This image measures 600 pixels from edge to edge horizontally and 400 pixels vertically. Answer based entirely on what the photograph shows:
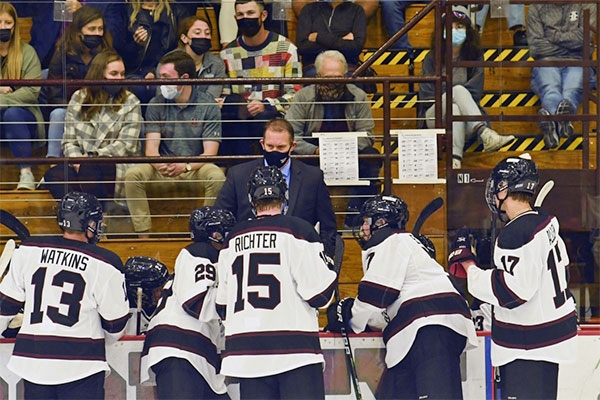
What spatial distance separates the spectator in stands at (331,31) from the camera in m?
6.53

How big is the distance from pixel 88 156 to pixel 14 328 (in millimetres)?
1033

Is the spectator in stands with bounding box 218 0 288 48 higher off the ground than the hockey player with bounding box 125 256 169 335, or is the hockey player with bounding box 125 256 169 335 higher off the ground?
the spectator in stands with bounding box 218 0 288 48

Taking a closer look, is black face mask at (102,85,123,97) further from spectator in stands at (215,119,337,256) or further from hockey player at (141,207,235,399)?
hockey player at (141,207,235,399)

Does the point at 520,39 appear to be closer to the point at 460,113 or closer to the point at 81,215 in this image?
the point at 460,113

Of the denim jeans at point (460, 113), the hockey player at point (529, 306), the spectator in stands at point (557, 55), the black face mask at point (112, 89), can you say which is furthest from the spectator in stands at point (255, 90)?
the hockey player at point (529, 306)

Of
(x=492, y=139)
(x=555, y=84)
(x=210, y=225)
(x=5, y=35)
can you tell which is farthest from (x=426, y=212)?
(x=5, y=35)

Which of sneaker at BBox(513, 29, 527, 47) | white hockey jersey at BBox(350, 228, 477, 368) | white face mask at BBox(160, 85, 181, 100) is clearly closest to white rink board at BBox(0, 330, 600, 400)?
white hockey jersey at BBox(350, 228, 477, 368)

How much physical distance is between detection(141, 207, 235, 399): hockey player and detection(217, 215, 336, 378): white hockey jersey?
0.80 ft

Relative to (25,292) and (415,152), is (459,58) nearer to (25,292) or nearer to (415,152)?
(415,152)

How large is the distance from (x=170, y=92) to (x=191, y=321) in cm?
144

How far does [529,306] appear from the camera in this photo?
5246mm

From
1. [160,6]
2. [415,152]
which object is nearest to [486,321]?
[415,152]

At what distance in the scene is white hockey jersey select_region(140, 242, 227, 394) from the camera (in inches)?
212

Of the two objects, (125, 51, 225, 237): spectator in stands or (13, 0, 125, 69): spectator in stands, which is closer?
(125, 51, 225, 237): spectator in stands
